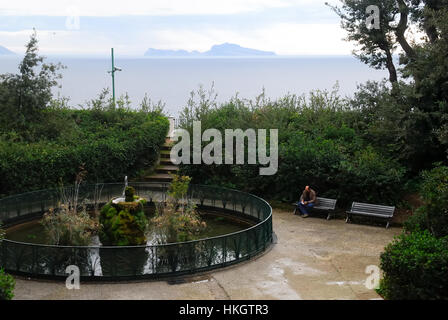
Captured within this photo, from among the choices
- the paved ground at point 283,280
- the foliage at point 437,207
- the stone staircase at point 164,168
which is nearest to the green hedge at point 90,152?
the stone staircase at point 164,168

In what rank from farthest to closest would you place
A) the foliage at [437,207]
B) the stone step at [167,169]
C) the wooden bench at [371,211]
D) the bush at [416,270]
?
the stone step at [167,169] < the wooden bench at [371,211] < the foliage at [437,207] < the bush at [416,270]

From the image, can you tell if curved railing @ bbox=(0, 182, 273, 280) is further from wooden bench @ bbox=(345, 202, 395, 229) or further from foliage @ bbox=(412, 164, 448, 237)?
wooden bench @ bbox=(345, 202, 395, 229)

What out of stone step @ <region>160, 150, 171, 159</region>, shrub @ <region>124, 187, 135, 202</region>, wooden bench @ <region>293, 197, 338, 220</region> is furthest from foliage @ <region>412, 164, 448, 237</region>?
stone step @ <region>160, 150, 171, 159</region>

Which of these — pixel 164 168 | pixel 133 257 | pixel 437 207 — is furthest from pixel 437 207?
pixel 164 168

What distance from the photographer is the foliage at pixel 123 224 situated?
43.2 ft

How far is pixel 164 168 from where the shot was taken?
73.4ft

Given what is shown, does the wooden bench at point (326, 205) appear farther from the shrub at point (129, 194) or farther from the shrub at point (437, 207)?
the shrub at point (129, 194)

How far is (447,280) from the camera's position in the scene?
31.4 feet

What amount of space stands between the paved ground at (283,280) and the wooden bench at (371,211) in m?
1.27

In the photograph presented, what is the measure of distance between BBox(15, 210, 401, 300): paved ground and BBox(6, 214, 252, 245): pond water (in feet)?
6.16

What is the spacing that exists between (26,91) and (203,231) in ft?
32.3

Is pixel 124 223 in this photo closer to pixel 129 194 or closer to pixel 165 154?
pixel 129 194

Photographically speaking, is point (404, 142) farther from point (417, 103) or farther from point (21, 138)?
point (21, 138)
